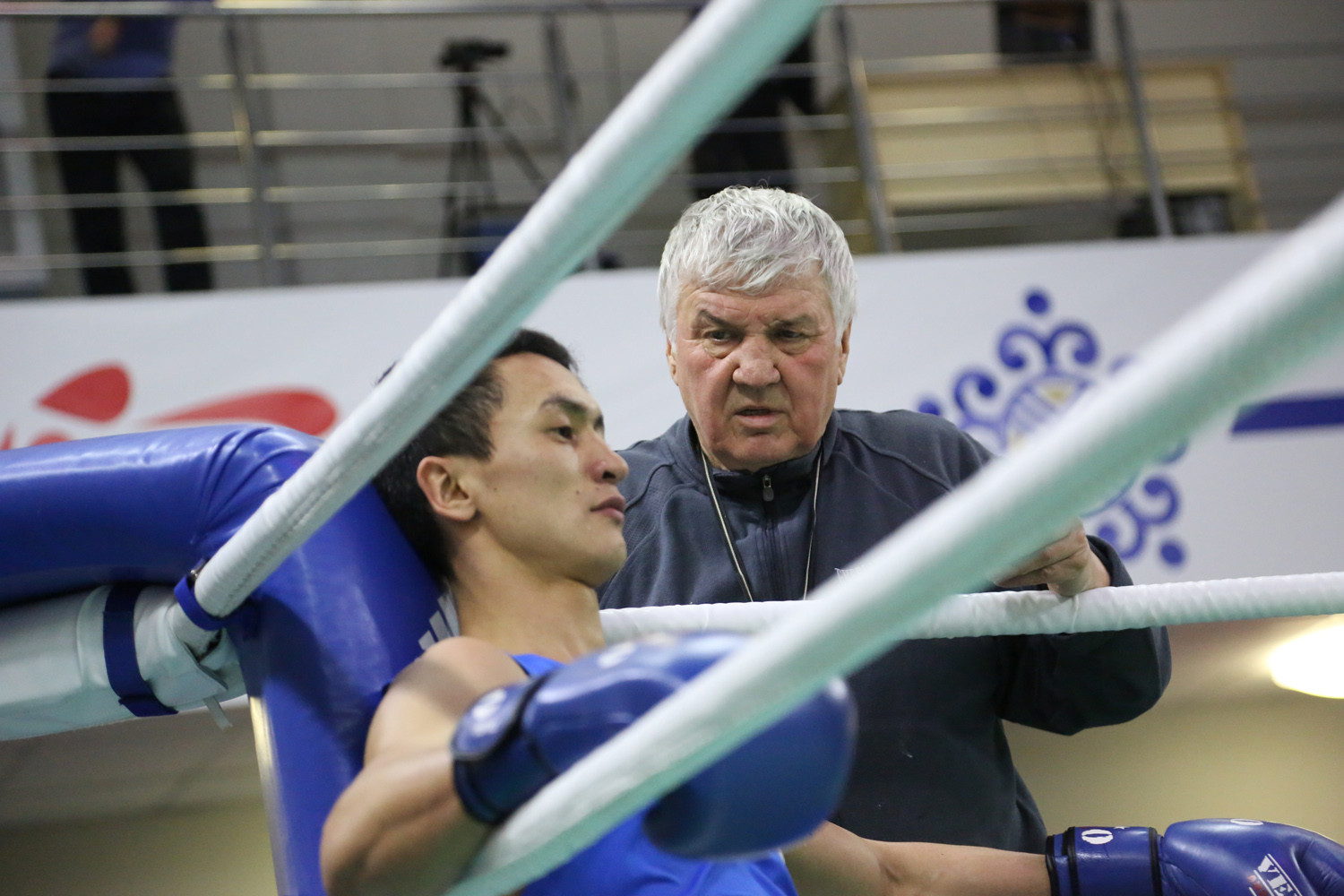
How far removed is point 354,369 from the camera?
9.56ft

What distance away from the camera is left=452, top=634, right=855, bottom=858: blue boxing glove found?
668 mm

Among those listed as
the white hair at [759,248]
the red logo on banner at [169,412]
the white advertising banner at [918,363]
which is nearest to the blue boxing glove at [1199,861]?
the white hair at [759,248]

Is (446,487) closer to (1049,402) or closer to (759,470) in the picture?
(759,470)

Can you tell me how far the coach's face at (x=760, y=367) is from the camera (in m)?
1.50

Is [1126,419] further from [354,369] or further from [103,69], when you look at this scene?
[103,69]

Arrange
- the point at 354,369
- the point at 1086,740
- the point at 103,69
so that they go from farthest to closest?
the point at 1086,740
the point at 103,69
the point at 354,369

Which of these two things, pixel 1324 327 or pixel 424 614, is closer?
pixel 1324 327

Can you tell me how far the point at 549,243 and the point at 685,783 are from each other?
0.29 metres

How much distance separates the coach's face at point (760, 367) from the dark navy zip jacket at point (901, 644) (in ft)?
0.13

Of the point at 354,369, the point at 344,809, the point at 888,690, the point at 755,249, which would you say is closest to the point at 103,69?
the point at 354,369

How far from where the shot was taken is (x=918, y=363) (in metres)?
3.06

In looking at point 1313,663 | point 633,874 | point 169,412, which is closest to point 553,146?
point 169,412

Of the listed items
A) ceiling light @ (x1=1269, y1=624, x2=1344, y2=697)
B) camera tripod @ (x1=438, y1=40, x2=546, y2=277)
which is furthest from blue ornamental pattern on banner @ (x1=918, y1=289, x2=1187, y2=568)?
camera tripod @ (x1=438, y1=40, x2=546, y2=277)

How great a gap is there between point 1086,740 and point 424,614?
3.25 meters
